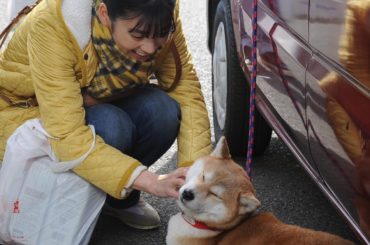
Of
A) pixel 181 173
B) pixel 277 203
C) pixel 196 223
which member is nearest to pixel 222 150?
pixel 181 173

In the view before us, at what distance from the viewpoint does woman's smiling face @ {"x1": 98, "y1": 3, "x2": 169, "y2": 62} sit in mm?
2178

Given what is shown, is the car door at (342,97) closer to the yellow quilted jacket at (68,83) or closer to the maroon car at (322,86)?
the maroon car at (322,86)

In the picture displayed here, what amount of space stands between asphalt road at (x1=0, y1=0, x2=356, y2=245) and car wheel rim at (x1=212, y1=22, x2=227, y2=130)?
291 mm

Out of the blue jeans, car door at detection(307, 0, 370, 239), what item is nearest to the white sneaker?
the blue jeans

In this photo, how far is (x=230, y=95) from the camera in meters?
3.34

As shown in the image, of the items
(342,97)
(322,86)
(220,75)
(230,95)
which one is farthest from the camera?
(220,75)

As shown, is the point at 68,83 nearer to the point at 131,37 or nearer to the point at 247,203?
the point at 131,37

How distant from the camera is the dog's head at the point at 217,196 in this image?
6.85 feet

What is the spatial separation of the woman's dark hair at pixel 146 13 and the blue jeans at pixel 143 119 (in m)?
0.45

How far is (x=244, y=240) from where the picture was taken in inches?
82.6

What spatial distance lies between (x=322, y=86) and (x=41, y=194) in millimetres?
1125

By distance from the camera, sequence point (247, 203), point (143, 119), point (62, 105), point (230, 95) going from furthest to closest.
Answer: point (230, 95)
point (143, 119)
point (62, 105)
point (247, 203)

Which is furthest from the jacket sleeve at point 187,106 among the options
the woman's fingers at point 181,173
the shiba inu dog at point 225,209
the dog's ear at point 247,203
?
the dog's ear at point 247,203

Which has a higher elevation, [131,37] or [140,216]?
[131,37]
